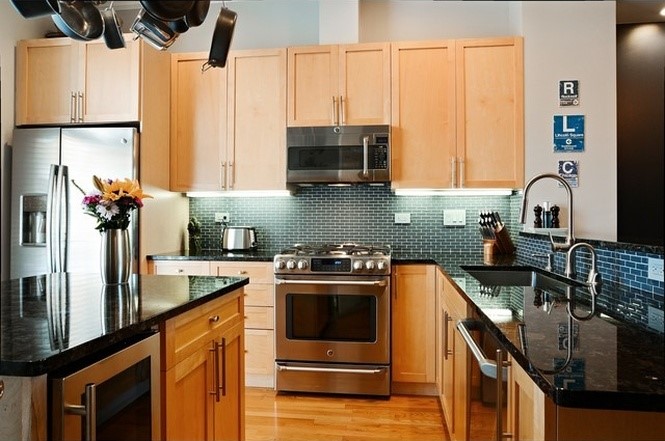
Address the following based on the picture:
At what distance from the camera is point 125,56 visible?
2.75 meters

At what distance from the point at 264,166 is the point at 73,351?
2.31m

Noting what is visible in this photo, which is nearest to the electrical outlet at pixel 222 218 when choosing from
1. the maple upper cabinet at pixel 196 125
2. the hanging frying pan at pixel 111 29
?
the maple upper cabinet at pixel 196 125

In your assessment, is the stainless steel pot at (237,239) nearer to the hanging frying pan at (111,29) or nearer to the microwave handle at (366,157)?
the microwave handle at (366,157)

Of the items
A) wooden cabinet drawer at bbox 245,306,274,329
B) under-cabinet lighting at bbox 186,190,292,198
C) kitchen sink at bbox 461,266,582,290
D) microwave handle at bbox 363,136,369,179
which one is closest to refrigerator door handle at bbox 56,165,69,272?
under-cabinet lighting at bbox 186,190,292,198

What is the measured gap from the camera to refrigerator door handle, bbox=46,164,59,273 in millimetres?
2549

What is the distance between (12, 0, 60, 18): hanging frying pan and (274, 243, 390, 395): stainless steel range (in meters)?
1.82

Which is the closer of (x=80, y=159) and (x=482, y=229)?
(x=80, y=159)

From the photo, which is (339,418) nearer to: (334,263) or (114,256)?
(334,263)

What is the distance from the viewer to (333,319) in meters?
2.64

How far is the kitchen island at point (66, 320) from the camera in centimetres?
75

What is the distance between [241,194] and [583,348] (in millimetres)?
2802

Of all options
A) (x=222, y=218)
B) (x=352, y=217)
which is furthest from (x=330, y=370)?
(x=222, y=218)

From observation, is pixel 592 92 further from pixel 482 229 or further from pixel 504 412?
pixel 482 229

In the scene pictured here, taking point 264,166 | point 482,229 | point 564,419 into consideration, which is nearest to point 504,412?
point 564,419
